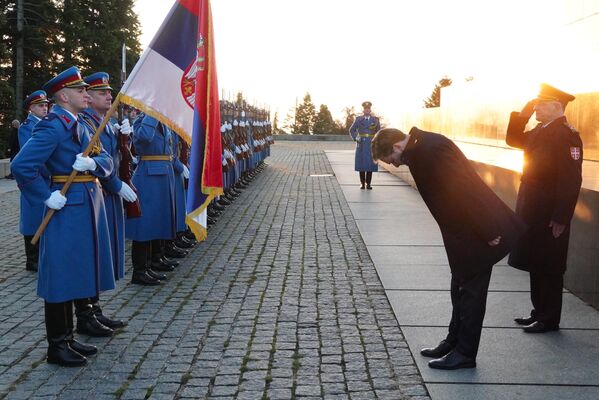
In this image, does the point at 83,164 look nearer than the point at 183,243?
Yes

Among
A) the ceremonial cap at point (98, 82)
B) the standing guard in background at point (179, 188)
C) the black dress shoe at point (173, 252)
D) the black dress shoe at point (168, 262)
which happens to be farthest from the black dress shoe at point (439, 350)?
the black dress shoe at point (173, 252)

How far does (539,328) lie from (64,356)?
11.3 feet

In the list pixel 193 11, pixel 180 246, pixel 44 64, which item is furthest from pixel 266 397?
pixel 44 64

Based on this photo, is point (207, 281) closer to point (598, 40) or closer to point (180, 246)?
point (180, 246)

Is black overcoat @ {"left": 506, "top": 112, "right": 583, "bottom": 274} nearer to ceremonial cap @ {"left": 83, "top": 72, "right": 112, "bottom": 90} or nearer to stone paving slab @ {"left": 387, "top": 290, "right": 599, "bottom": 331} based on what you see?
stone paving slab @ {"left": 387, "top": 290, "right": 599, "bottom": 331}

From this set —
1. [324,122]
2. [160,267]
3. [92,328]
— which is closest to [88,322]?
[92,328]

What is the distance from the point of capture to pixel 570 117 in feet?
31.8

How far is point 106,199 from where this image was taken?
20.9 feet

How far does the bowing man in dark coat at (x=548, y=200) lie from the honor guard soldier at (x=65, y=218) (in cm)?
320

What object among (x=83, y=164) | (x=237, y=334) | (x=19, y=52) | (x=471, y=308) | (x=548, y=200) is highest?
(x=19, y=52)

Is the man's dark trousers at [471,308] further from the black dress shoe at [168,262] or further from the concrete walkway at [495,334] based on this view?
the black dress shoe at [168,262]

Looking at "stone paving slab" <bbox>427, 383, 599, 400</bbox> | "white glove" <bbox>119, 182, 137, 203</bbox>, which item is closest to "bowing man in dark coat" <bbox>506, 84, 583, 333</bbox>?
"stone paving slab" <bbox>427, 383, 599, 400</bbox>

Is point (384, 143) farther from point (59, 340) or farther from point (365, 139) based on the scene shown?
point (365, 139)

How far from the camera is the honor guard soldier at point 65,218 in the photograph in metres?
5.29
